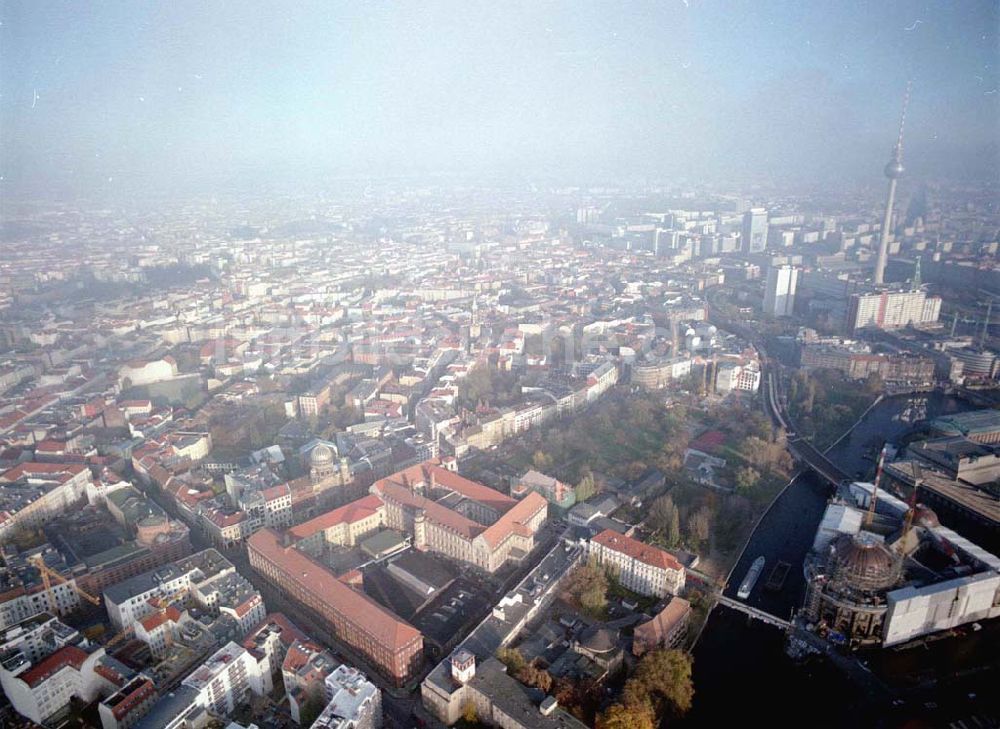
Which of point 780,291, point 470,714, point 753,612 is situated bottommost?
point 753,612

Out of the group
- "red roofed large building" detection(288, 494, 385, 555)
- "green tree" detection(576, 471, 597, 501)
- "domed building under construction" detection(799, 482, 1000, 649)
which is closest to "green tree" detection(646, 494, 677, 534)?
"green tree" detection(576, 471, 597, 501)

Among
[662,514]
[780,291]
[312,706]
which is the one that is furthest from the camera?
[780,291]

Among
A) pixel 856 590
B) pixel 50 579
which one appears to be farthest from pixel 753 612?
pixel 50 579

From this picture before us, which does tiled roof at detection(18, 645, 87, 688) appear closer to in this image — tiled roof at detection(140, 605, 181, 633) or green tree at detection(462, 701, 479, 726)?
tiled roof at detection(140, 605, 181, 633)

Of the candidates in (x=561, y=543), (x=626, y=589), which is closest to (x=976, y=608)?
(x=626, y=589)

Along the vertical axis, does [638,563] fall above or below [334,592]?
below

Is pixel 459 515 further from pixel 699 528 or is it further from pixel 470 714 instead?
pixel 699 528

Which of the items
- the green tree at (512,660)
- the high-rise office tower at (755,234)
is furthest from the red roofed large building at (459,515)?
the high-rise office tower at (755,234)
